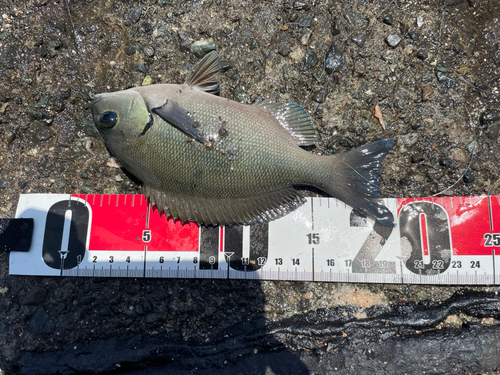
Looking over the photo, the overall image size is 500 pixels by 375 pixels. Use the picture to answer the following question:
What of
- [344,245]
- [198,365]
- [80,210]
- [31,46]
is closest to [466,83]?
[344,245]

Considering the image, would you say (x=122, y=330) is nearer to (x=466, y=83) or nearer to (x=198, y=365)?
(x=198, y=365)

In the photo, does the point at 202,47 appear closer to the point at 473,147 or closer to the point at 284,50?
the point at 284,50

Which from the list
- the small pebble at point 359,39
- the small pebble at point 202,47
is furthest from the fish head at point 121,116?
the small pebble at point 359,39

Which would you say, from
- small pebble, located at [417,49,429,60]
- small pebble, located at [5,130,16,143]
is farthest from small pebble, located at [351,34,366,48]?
small pebble, located at [5,130,16,143]

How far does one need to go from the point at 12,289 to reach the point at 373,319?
336 centimetres

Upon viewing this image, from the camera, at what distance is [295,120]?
2.77 m

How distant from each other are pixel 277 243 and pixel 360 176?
3.11 feet

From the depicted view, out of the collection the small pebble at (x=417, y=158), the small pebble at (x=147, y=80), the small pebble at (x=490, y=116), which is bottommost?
the small pebble at (x=417, y=158)

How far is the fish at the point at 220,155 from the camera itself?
245cm

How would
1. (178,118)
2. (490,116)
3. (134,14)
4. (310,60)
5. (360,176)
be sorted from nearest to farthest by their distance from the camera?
1. (178,118)
2. (360,176)
3. (490,116)
4. (310,60)
5. (134,14)

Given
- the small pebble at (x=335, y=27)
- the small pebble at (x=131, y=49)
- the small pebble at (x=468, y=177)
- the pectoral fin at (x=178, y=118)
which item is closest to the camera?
the pectoral fin at (x=178, y=118)

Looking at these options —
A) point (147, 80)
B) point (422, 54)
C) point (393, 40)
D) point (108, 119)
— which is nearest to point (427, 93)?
point (422, 54)

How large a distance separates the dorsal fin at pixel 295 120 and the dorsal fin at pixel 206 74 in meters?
0.46

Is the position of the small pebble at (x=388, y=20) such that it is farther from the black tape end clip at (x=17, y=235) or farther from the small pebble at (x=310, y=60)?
the black tape end clip at (x=17, y=235)
